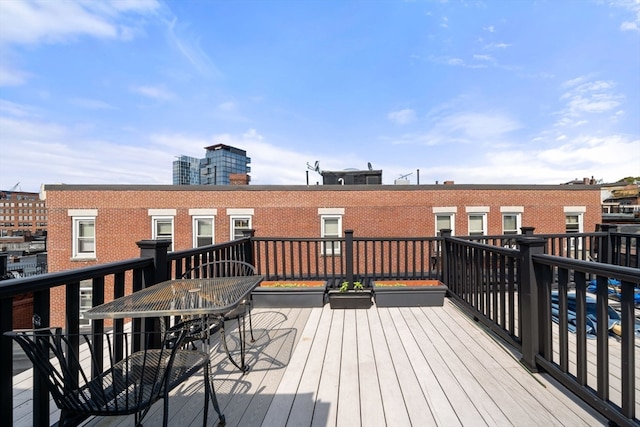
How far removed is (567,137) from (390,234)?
1072cm

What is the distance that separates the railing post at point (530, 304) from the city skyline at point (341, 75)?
701cm

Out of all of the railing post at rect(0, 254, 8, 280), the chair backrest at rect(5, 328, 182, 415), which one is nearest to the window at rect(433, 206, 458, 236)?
the chair backrest at rect(5, 328, 182, 415)

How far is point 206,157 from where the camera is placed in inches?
2608

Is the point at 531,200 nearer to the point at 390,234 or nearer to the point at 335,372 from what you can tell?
the point at 390,234

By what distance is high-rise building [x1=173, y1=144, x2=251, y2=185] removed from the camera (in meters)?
58.6

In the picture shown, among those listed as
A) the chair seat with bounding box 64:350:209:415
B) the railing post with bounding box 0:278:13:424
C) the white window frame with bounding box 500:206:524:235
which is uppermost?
the white window frame with bounding box 500:206:524:235

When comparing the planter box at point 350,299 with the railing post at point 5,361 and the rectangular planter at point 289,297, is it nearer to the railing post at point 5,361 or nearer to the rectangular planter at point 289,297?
the rectangular planter at point 289,297

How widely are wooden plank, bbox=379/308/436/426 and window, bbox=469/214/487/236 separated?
8990 mm

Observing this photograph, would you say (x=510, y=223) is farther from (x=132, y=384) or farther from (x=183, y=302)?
(x=132, y=384)

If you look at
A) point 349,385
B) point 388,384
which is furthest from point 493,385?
point 349,385

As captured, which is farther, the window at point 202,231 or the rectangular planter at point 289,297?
the window at point 202,231

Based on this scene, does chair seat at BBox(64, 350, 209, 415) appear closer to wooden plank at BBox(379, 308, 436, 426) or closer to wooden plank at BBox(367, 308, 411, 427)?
wooden plank at BBox(367, 308, 411, 427)

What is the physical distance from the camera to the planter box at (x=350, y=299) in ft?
12.2

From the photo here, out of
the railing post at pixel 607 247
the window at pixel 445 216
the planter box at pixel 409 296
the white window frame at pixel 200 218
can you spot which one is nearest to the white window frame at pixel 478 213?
the window at pixel 445 216
